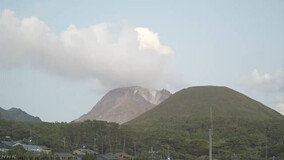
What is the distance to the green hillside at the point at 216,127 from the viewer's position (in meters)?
89.2

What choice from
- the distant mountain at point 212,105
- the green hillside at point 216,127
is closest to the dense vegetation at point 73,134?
the green hillside at point 216,127

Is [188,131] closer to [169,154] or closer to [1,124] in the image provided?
[169,154]

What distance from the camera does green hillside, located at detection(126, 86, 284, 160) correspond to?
293 ft

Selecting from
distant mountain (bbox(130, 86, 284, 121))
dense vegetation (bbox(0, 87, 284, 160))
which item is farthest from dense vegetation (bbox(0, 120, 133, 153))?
distant mountain (bbox(130, 86, 284, 121))

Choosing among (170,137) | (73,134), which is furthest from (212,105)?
(73,134)

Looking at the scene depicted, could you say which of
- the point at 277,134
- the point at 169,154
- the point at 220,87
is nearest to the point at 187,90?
the point at 220,87

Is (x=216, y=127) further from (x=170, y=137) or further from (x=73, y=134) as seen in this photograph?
(x=73, y=134)

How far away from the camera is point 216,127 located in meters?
120

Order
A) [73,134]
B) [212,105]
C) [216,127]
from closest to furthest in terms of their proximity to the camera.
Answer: [73,134]
[216,127]
[212,105]

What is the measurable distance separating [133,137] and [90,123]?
11699 millimetres

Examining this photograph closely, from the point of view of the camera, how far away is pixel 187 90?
194 metres

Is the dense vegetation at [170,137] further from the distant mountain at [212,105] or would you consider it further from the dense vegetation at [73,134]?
the distant mountain at [212,105]

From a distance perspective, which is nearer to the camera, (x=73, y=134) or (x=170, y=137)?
(x=73, y=134)

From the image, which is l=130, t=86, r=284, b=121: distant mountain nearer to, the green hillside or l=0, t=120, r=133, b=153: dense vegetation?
the green hillside
